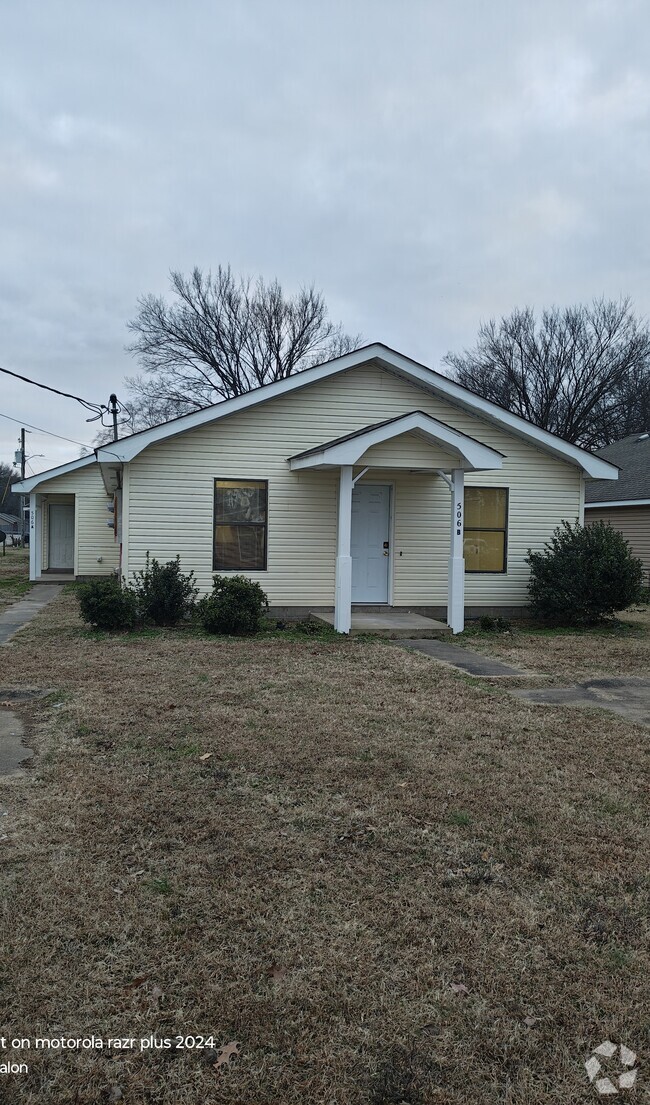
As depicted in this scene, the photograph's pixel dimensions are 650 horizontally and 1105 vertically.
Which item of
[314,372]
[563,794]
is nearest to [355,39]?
[314,372]

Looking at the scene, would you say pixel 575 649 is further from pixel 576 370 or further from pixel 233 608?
pixel 576 370

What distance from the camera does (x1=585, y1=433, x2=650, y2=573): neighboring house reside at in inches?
814

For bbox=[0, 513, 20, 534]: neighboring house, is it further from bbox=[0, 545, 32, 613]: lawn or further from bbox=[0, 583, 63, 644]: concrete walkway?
bbox=[0, 583, 63, 644]: concrete walkway

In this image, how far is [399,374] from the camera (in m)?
12.5

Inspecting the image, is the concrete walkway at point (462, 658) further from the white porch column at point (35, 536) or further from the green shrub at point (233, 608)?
the white porch column at point (35, 536)

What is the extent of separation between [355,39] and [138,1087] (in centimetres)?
1257

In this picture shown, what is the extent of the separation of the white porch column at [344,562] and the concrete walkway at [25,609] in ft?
15.2

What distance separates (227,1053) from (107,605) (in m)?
8.65

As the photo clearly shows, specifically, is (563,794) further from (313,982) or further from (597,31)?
(597,31)

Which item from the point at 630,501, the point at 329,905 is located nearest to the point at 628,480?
the point at 630,501

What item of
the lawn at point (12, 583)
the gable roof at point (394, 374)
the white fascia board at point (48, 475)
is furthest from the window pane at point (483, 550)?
the white fascia board at point (48, 475)

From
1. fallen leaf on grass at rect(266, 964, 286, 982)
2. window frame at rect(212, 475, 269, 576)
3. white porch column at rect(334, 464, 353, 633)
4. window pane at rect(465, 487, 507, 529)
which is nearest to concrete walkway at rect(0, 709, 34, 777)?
fallen leaf on grass at rect(266, 964, 286, 982)

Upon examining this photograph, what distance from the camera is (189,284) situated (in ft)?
121

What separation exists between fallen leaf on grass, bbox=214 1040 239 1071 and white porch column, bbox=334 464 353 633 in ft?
27.7
